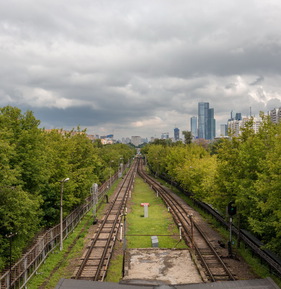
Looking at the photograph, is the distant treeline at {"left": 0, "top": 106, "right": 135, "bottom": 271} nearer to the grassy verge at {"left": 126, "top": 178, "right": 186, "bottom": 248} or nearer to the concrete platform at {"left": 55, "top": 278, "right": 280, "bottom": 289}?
the concrete platform at {"left": 55, "top": 278, "right": 280, "bottom": 289}

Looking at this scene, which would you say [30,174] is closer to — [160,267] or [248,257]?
[160,267]

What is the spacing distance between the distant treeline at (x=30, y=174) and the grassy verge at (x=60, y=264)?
2.28 m

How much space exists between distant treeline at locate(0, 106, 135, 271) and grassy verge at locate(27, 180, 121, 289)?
2276 mm

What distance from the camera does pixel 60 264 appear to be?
23.2 m

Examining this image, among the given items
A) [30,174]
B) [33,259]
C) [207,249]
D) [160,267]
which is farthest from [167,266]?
[30,174]

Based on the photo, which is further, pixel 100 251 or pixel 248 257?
pixel 100 251

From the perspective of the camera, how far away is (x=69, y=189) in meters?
31.7

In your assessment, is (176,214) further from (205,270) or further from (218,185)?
(205,270)

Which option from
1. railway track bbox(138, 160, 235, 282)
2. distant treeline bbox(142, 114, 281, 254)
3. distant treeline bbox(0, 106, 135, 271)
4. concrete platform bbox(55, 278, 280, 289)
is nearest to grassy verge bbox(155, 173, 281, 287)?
distant treeline bbox(142, 114, 281, 254)

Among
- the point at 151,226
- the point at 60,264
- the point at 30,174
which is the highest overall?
the point at 30,174

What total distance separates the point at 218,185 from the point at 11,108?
20.8 m

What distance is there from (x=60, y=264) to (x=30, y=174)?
8.01m

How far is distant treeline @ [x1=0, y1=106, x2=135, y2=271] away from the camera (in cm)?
1927

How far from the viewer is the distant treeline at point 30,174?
19266 mm
